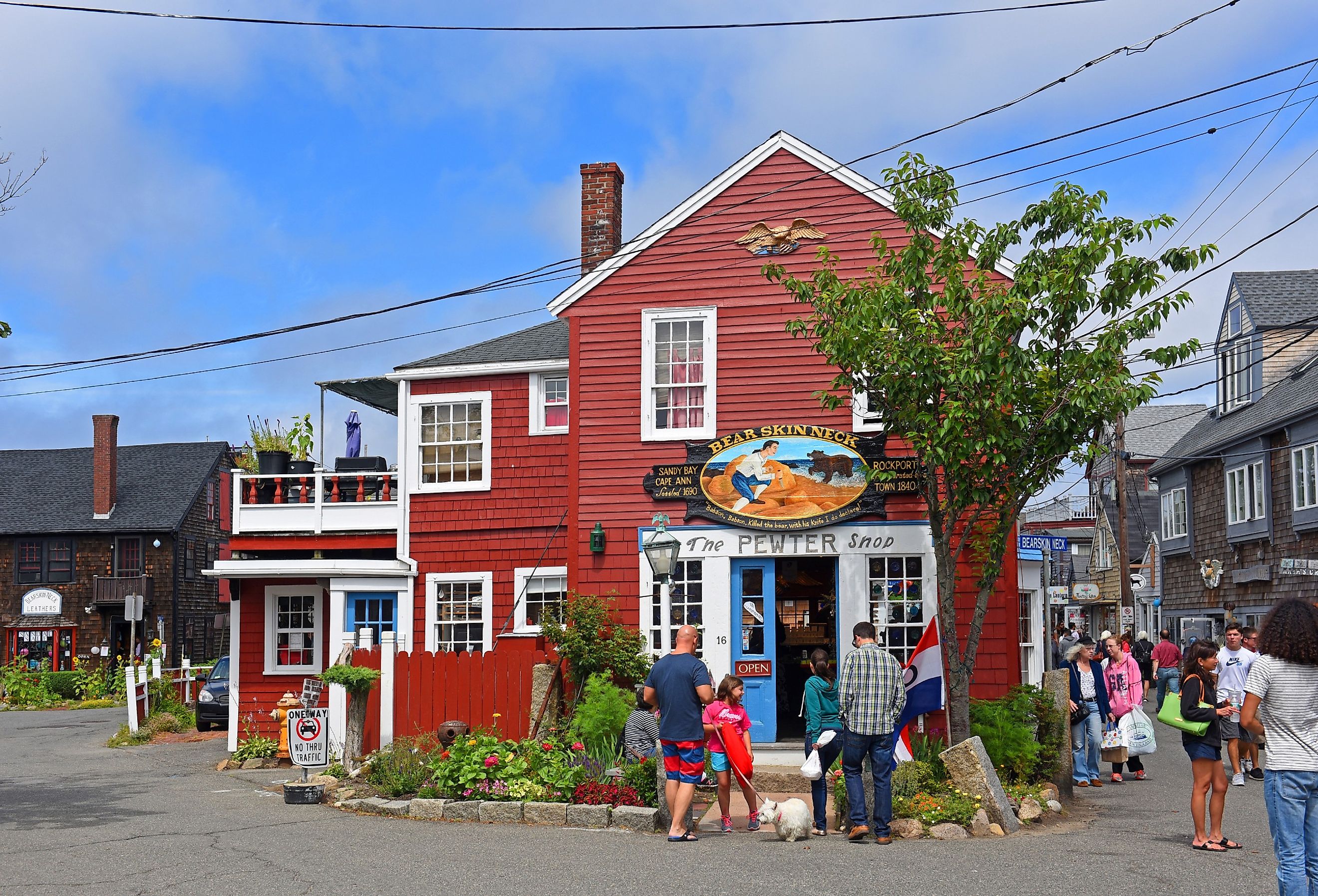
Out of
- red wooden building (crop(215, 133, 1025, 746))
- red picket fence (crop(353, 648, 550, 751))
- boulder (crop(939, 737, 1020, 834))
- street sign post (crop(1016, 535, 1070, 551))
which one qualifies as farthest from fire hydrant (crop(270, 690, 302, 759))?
street sign post (crop(1016, 535, 1070, 551))

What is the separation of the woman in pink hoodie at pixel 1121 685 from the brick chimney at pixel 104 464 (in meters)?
38.3

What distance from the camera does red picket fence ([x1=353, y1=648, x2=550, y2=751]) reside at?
15.3 m

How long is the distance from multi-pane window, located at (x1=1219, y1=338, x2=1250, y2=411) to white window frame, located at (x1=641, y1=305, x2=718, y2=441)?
64.1 feet

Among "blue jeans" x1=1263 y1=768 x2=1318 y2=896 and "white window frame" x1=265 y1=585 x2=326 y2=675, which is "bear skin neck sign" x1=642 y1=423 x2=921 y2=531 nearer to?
"white window frame" x1=265 y1=585 x2=326 y2=675

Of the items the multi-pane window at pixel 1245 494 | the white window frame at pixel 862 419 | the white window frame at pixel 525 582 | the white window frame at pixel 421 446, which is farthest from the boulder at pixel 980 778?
the multi-pane window at pixel 1245 494

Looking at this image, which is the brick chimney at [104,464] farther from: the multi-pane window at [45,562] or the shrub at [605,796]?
the shrub at [605,796]

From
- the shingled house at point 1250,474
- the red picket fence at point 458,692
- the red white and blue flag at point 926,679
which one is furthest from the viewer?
the shingled house at point 1250,474

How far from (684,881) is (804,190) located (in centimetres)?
1009

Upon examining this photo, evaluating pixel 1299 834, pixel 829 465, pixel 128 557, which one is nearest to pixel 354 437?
pixel 829 465

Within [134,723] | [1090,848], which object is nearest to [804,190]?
[1090,848]

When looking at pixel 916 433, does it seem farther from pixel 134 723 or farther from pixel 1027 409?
pixel 134 723

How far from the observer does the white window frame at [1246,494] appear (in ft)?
94.3

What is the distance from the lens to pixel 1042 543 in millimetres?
15031

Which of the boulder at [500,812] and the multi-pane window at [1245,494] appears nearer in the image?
the boulder at [500,812]
